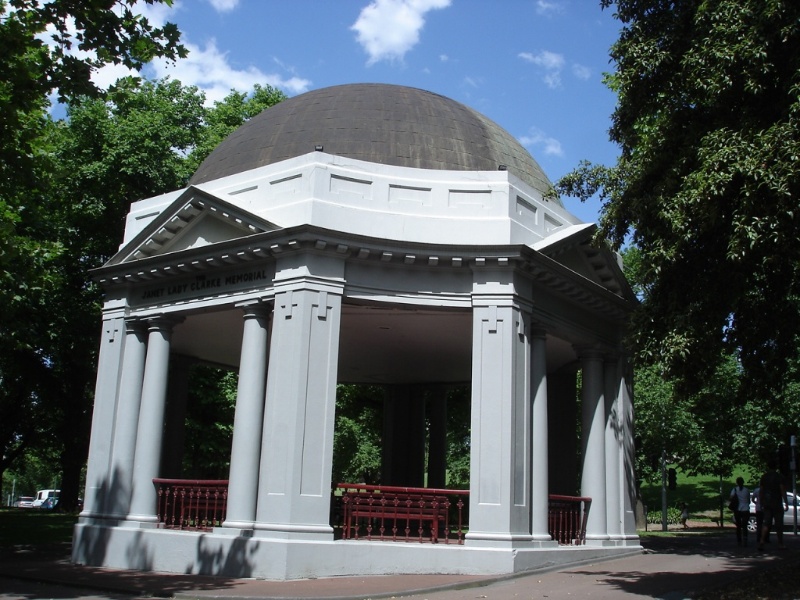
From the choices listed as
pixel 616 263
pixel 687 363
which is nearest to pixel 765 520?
pixel 616 263

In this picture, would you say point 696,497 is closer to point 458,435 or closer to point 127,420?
point 458,435

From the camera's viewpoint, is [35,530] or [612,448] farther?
[35,530]

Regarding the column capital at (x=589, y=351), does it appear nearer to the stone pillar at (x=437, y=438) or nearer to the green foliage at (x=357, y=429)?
the stone pillar at (x=437, y=438)

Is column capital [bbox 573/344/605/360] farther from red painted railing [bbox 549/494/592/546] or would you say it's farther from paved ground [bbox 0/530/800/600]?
paved ground [bbox 0/530/800/600]

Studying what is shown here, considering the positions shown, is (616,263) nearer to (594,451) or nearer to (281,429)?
(594,451)

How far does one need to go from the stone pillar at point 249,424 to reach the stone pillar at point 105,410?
3.69 meters

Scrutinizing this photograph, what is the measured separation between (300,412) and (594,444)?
288 inches

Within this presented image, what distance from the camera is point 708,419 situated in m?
35.8

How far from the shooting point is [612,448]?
759 inches

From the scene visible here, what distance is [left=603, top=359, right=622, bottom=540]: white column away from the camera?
18797 millimetres

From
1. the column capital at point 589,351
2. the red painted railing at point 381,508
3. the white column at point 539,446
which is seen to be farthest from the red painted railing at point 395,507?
the column capital at point 589,351

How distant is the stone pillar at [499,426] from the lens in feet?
48.3

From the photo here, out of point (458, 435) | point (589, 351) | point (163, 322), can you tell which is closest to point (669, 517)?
point (458, 435)

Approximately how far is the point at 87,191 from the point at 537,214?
1727cm
